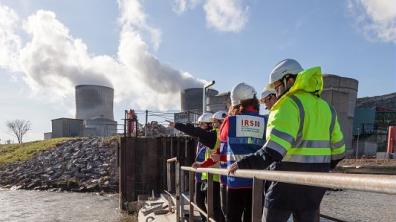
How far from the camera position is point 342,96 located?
30.1 metres

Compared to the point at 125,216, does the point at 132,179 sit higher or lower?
higher

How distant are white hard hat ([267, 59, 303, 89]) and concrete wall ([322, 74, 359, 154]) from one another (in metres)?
27.4

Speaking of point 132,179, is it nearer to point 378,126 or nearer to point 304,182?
point 304,182

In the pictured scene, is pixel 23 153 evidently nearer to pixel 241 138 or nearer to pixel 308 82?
pixel 241 138

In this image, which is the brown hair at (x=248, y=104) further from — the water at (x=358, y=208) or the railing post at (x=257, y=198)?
the water at (x=358, y=208)

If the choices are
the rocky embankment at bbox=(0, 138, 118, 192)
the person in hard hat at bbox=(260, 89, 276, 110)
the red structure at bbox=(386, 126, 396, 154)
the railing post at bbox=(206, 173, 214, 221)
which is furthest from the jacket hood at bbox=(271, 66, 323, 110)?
the red structure at bbox=(386, 126, 396, 154)

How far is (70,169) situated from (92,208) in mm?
10741

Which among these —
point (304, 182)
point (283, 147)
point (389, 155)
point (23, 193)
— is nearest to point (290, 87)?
point (283, 147)

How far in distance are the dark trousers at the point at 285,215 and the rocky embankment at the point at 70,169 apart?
2091cm

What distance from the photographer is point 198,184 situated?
19.1 ft

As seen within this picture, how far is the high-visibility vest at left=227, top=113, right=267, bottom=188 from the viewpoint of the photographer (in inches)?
146

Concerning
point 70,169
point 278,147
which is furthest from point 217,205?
point 70,169

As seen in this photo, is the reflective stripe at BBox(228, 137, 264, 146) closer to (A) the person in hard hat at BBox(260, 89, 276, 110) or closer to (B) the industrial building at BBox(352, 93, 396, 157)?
(A) the person in hard hat at BBox(260, 89, 276, 110)

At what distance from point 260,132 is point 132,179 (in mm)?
11304
